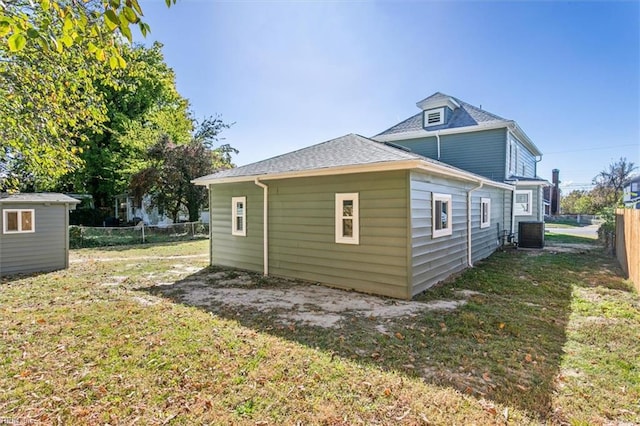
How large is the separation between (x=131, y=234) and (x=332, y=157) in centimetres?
1263

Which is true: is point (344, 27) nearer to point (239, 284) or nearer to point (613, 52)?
point (239, 284)

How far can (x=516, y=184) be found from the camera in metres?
13.0

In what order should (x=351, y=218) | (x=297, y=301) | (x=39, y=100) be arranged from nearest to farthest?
(x=39, y=100)
(x=297, y=301)
(x=351, y=218)

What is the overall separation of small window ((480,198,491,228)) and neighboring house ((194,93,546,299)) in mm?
33

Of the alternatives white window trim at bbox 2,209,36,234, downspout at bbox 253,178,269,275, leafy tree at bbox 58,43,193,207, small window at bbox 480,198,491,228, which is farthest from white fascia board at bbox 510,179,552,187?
leafy tree at bbox 58,43,193,207

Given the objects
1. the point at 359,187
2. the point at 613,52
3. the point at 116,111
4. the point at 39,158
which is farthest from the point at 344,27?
the point at 116,111

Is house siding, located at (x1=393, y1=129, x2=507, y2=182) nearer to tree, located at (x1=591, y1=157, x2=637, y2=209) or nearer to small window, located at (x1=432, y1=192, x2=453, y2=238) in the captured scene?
small window, located at (x1=432, y1=192, x2=453, y2=238)

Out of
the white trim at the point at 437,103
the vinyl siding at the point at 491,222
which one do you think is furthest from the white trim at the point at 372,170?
the white trim at the point at 437,103

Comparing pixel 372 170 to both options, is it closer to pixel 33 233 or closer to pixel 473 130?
pixel 33 233

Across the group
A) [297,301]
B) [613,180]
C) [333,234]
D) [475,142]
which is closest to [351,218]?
[333,234]

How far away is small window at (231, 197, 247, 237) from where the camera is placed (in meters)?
8.26

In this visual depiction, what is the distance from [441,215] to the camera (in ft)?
22.5

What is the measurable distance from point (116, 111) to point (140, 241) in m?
10.8

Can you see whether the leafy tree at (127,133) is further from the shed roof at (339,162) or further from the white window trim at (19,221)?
the shed roof at (339,162)
